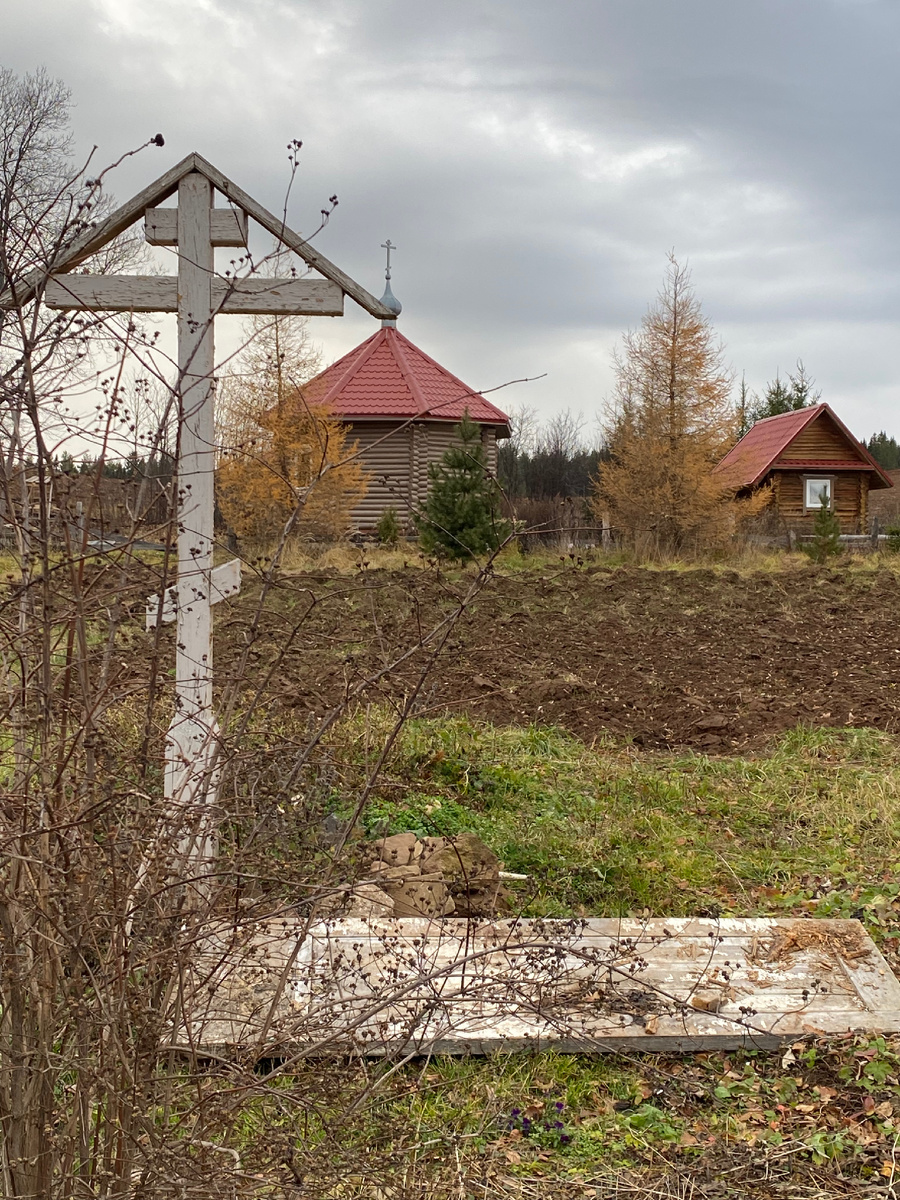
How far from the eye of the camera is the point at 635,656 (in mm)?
9930

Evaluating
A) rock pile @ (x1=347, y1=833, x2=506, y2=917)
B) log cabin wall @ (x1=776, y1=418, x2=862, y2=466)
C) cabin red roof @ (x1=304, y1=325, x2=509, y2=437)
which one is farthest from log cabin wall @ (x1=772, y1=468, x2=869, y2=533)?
rock pile @ (x1=347, y1=833, x2=506, y2=917)

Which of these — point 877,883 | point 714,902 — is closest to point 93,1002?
point 714,902

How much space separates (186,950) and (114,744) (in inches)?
19.0

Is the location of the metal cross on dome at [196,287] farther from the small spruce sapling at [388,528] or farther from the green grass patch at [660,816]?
the small spruce sapling at [388,528]

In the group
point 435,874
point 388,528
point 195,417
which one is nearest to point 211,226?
point 195,417

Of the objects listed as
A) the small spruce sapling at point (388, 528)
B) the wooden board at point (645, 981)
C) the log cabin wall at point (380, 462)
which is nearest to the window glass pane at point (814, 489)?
the log cabin wall at point (380, 462)

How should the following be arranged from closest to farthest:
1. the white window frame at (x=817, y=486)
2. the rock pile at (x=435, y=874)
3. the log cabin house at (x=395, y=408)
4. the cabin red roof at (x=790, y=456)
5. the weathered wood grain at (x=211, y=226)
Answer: the rock pile at (x=435, y=874), the weathered wood grain at (x=211, y=226), the log cabin house at (x=395, y=408), the cabin red roof at (x=790, y=456), the white window frame at (x=817, y=486)

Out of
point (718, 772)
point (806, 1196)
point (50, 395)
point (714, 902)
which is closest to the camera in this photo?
point (50, 395)

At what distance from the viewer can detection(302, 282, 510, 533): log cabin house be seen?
79.6 ft

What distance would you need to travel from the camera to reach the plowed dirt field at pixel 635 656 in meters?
7.29

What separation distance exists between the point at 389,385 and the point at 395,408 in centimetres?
96

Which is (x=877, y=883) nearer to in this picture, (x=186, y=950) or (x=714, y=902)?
(x=714, y=902)

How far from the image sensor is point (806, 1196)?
8.74 feet

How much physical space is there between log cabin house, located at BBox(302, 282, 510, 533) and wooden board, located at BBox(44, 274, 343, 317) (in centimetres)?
1904
